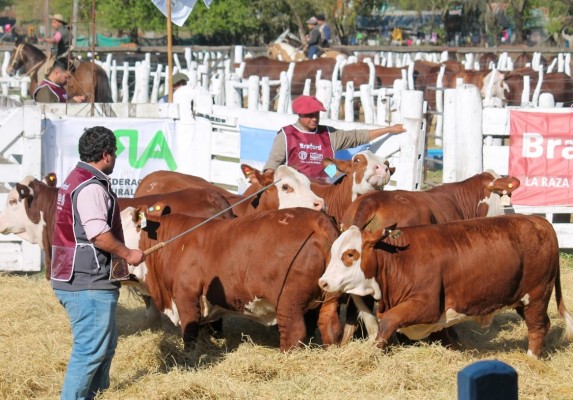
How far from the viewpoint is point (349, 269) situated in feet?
20.2

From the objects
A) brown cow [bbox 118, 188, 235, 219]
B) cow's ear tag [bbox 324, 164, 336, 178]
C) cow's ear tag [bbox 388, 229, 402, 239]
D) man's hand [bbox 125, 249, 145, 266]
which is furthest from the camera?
cow's ear tag [bbox 324, 164, 336, 178]

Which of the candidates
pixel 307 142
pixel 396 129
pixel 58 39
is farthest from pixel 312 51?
pixel 307 142

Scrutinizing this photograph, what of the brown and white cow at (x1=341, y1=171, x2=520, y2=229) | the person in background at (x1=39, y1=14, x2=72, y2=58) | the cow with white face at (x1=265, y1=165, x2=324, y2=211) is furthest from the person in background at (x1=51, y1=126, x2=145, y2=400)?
the person in background at (x1=39, y1=14, x2=72, y2=58)

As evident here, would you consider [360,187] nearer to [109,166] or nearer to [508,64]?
[109,166]

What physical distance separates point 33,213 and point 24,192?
20 cm

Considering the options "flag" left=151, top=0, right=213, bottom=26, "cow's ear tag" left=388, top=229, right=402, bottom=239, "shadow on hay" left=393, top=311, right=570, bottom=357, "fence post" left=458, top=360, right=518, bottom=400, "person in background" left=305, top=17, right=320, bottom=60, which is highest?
"person in background" left=305, top=17, right=320, bottom=60

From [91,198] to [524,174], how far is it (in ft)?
19.5

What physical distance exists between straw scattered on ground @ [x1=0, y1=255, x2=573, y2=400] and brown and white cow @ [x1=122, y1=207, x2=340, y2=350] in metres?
0.23

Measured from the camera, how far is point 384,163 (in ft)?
25.9

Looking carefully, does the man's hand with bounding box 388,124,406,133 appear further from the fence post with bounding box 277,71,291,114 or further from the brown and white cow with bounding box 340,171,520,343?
the fence post with bounding box 277,71,291,114

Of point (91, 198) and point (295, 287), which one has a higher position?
point (91, 198)

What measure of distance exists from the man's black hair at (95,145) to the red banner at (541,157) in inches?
224

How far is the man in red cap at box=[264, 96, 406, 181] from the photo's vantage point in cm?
833

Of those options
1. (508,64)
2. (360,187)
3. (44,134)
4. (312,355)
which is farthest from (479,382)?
(508,64)
